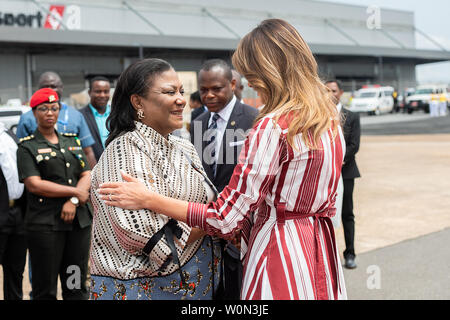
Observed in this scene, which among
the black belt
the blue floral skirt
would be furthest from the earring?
the blue floral skirt

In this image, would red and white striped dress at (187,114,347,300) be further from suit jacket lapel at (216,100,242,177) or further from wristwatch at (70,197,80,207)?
wristwatch at (70,197,80,207)

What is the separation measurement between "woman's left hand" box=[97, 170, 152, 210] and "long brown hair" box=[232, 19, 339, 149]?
22.7 inches

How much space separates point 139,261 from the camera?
7.60 ft

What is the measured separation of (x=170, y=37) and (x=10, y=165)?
106ft

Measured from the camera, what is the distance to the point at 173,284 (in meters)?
2.38

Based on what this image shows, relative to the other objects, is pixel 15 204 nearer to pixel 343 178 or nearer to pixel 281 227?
pixel 281 227

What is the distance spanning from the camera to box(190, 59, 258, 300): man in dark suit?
414 cm

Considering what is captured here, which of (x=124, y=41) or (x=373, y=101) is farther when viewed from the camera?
(x=373, y=101)

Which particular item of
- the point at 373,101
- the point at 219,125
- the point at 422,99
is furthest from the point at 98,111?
the point at 422,99

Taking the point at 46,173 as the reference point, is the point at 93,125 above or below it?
above

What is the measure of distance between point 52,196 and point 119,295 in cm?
226

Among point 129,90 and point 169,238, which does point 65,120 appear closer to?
point 129,90

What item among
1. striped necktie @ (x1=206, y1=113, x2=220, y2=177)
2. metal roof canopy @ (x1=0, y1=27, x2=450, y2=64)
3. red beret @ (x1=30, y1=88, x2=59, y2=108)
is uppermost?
metal roof canopy @ (x1=0, y1=27, x2=450, y2=64)
